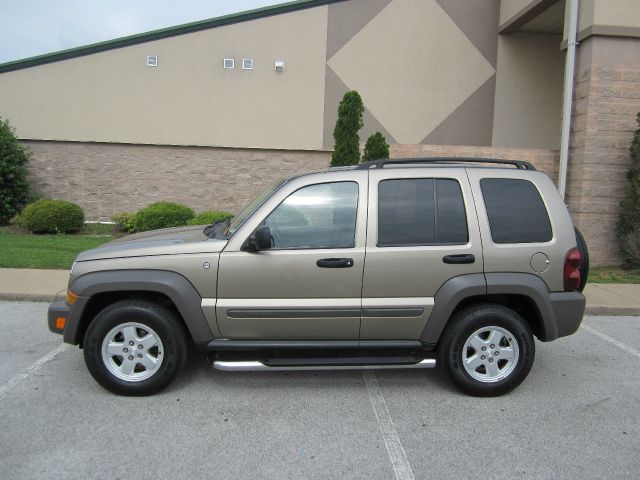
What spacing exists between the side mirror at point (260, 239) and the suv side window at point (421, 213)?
0.88 m

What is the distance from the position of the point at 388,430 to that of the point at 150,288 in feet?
6.79

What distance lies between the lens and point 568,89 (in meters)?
10.0

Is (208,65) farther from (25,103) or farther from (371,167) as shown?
(371,167)

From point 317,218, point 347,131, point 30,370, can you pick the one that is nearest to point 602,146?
point 347,131

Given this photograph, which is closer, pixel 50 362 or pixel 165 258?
pixel 165 258

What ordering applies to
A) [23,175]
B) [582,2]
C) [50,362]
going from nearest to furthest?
[50,362]
[582,2]
[23,175]

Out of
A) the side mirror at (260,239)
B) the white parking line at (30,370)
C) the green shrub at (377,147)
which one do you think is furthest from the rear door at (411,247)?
the green shrub at (377,147)

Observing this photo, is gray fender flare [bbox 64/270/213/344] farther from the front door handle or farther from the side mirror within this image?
the front door handle

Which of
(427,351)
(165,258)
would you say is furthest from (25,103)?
(427,351)

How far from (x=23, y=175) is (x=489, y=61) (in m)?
12.0

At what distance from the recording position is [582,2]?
963 cm

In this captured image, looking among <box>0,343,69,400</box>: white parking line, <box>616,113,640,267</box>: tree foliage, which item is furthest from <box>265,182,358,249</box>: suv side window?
<box>616,113,640,267</box>: tree foliage

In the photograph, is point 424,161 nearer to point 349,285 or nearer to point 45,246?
point 349,285

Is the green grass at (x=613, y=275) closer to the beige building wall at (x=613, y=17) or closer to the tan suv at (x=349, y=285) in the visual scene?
the beige building wall at (x=613, y=17)
